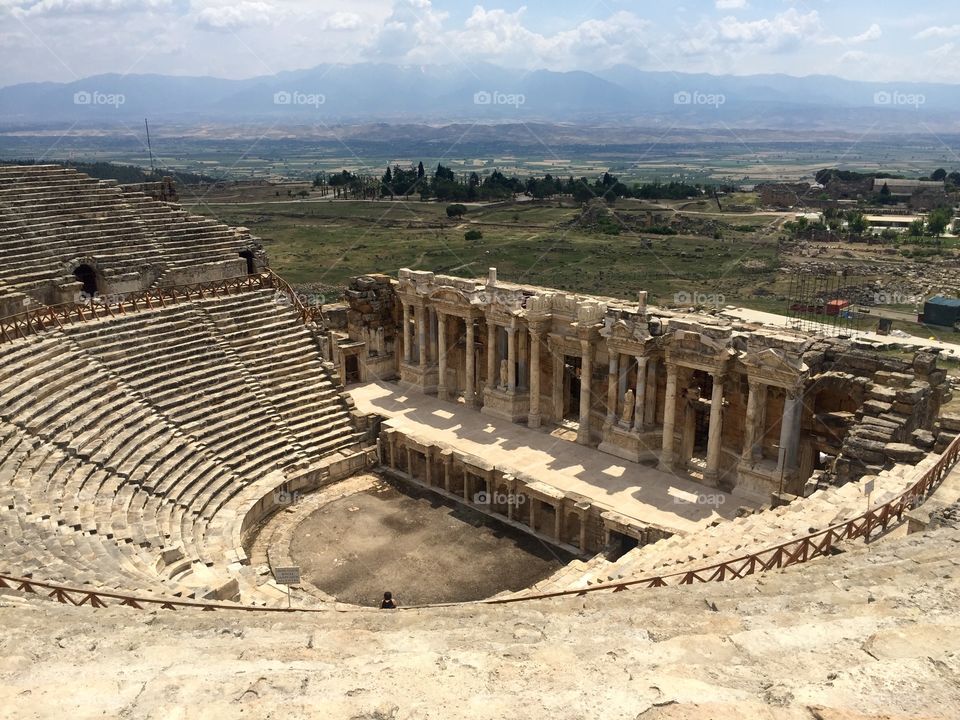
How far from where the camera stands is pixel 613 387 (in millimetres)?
24516

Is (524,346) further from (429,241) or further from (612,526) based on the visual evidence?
(429,241)

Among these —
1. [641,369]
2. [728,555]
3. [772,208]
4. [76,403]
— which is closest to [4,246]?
[76,403]

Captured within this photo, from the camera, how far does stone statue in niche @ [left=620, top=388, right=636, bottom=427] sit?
78.1 feet

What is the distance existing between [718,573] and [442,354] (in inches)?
742

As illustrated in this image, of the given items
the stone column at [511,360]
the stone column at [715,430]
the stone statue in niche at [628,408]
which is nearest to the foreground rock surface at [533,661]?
the stone column at [715,430]

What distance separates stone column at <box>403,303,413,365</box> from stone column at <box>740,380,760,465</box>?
13980mm

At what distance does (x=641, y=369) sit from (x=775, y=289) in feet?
124

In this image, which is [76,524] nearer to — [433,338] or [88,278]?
[88,278]

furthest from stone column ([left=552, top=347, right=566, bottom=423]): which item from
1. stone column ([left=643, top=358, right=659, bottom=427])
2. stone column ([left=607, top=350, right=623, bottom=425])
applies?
stone column ([left=643, top=358, right=659, bottom=427])

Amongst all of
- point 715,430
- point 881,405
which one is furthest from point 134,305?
point 881,405

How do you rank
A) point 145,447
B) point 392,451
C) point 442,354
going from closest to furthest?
point 145,447, point 392,451, point 442,354

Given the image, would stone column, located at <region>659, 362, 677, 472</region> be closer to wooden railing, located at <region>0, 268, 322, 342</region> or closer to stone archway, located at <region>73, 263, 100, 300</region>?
wooden railing, located at <region>0, 268, 322, 342</region>

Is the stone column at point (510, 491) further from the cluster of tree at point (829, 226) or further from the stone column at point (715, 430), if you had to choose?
the cluster of tree at point (829, 226)

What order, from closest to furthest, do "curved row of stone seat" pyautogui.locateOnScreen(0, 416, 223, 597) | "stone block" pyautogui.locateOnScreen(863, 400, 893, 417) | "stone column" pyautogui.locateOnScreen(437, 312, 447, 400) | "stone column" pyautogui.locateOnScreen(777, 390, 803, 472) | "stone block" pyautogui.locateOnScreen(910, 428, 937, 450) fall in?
"curved row of stone seat" pyautogui.locateOnScreen(0, 416, 223, 597) → "stone block" pyautogui.locateOnScreen(910, 428, 937, 450) → "stone block" pyautogui.locateOnScreen(863, 400, 893, 417) → "stone column" pyautogui.locateOnScreen(777, 390, 803, 472) → "stone column" pyautogui.locateOnScreen(437, 312, 447, 400)
